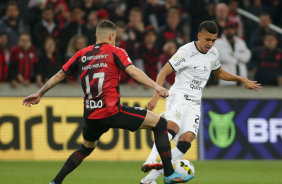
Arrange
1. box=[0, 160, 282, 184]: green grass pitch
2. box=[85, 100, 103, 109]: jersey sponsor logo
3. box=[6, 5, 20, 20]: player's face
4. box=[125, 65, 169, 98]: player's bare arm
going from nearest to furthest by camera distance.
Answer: box=[125, 65, 169, 98]: player's bare arm, box=[85, 100, 103, 109]: jersey sponsor logo, box=[0, 160, 282, 184]: green grass pitch, box=[6, 5, 20, 20]: player's face

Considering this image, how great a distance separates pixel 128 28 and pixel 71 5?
1506 millimetres

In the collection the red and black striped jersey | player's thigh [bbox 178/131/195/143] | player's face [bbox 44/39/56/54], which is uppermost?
player's face [bbox 44/39/56/54]

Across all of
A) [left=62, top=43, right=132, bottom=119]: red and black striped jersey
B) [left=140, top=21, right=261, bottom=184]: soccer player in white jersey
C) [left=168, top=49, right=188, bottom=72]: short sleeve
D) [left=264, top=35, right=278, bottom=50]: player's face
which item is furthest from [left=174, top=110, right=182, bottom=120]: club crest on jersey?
[left=264, top=35, right=278, bottom=50]: player's face

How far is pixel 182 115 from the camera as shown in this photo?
28.9 ft

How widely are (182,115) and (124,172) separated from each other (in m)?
2.83

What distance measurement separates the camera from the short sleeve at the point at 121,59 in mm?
7632

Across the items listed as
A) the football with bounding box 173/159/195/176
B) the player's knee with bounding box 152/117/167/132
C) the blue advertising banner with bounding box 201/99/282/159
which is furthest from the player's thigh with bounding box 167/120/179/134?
the blue advertising banner with bounding box 201/99/282/159

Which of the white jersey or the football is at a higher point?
the white jersey

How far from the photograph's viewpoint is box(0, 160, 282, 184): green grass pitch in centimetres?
988

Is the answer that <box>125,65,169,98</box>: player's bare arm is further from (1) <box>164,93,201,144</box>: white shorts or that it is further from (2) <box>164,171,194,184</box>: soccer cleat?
(1) <box>164,93,201,144</box>: white shorts

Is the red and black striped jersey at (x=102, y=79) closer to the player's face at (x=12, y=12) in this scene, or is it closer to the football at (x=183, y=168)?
the football at (x=183, y=168)

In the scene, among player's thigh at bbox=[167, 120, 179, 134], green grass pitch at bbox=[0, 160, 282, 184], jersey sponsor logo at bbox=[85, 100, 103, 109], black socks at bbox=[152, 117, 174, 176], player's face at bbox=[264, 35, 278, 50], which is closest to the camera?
jersey sponsor logo at bbox=[85, 100, 103, 109]

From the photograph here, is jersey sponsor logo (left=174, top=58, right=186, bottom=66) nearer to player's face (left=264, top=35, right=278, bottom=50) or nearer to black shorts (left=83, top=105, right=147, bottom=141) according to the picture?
black shorts (left=83, top=105, right=147, bottom=141)

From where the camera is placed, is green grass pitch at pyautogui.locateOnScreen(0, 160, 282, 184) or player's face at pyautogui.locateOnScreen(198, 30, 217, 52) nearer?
player's face at pyautogui.locateOnScreen(198, 30, 217, 52)
